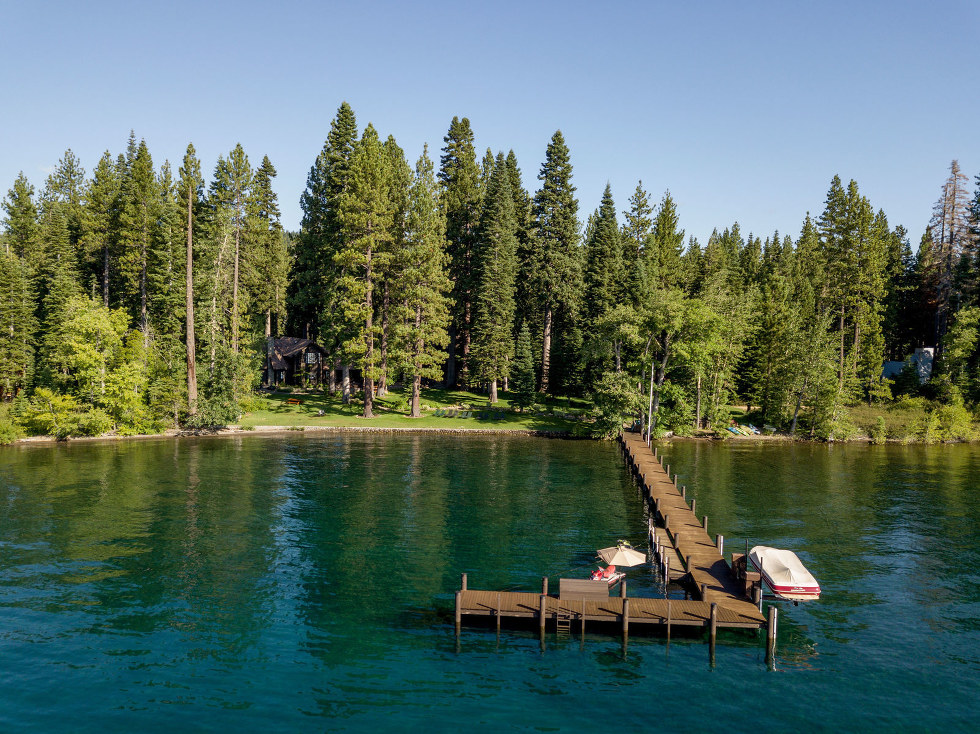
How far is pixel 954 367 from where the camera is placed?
7369cm

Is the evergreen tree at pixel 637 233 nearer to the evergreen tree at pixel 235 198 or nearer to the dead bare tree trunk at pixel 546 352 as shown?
the dead bare tree trunk at pixel 546 352

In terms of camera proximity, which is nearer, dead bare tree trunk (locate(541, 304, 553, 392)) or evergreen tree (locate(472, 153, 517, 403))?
evergreen tree (locate(472, 153, 517, 403))

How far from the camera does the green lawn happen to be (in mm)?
71188

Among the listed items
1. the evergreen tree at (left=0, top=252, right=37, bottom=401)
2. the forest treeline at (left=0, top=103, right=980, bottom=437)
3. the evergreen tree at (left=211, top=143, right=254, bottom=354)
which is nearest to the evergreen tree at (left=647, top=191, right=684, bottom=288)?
the forest treeline at (left=0, top=103, right=980, bottom=437)

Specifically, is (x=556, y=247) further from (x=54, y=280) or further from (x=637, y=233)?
(x=54, y=280)

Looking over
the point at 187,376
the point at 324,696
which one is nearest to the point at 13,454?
the point at 187,376

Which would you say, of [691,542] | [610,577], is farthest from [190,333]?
[691,542]

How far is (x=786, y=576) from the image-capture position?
84.8 feet

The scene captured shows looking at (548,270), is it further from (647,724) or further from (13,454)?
(647,724)

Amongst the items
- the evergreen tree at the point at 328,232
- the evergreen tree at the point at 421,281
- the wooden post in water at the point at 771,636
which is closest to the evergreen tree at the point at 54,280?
the evergreen tree at the point at 328,232

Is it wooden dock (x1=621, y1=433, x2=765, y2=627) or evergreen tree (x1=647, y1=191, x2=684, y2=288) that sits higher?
evergreen tree (x1=647, y1=191, x2=684, y2=288)

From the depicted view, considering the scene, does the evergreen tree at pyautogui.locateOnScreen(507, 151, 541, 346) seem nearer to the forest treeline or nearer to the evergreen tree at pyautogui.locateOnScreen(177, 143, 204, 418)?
the forest treeline

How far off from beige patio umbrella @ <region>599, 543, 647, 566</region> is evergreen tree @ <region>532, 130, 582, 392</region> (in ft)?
175

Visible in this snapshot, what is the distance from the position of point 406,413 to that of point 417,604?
50195mm
